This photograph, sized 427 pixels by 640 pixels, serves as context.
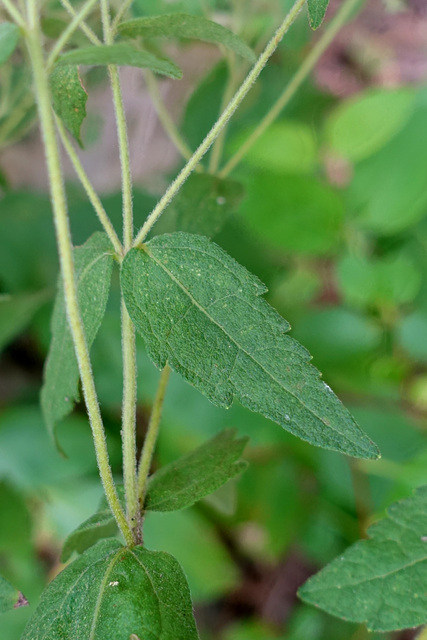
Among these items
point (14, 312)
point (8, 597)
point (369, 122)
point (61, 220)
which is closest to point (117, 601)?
point (8, 597)

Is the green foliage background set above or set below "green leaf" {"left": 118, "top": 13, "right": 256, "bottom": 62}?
below

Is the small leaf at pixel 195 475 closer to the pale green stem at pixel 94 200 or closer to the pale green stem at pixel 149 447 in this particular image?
the pale green stem at pixel 149 447

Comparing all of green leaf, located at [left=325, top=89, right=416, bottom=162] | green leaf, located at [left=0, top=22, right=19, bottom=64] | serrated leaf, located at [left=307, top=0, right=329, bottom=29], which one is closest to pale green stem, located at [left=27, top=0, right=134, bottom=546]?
green leaf, located at [left=0, top=22, right=19, bottom=64]

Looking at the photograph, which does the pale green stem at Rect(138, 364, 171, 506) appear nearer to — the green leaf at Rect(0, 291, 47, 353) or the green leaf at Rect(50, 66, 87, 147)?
the green leaf at Rect(50, 66, 87, 147)

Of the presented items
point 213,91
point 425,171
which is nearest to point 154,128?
point 213,91

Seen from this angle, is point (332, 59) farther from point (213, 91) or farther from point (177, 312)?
point (177, 312)

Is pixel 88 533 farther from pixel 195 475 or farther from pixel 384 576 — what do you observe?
pixel 384 576

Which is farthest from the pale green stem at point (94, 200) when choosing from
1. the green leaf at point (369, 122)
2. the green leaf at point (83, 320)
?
the green leaf at point (369, 122)

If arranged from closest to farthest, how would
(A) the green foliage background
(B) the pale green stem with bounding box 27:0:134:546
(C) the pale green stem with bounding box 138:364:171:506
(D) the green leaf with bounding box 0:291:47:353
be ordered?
1. (B) the pale green stem with bounding box 27:0:134:546
2. (C) the pale green stem with bounding box 138:364:171:506
3. (D) the green leaf with bounding box 0:291:47:353
4. (A) the green foliage background
